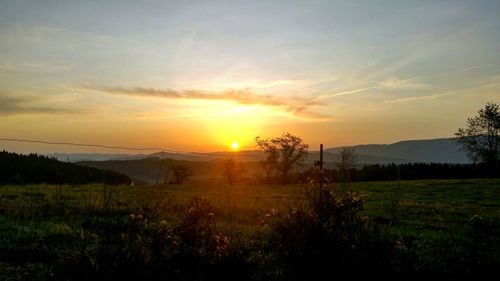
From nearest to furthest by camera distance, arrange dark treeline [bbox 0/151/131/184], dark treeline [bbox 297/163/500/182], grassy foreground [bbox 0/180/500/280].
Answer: grassy foreground [bbox 0/180/500/280] < dark treeline [bbox 0/151/131/184] < dark treeline [bbox 297/163/500/182]

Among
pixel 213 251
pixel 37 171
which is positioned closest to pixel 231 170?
pixel 37 171

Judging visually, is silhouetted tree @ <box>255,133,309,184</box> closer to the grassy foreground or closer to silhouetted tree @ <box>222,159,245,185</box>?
silhouetted tree @ <box>222,159,245,185</box>

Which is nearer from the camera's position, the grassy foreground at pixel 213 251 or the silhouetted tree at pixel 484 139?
the grassy foreground at pixel 213 251

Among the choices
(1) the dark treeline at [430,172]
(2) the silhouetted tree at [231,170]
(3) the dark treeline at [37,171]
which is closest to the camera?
(3) the dark treeline at [37,171]

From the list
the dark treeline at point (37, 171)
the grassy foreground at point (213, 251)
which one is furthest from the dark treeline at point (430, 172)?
the grassy foreground at point (213, 251)

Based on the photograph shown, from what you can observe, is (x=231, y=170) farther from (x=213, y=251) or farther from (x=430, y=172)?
(x=213, y=251)

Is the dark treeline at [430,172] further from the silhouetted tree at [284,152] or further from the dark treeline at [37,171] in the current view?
the dark treeline at [37,171]

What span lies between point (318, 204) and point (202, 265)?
8.00 ft

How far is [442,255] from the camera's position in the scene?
934 cm

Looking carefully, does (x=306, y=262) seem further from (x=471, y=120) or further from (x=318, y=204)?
(x=471, y=120)

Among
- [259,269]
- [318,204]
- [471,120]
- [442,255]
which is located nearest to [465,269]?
[442,255]

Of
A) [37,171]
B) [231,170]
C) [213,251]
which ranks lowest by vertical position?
[213,251]

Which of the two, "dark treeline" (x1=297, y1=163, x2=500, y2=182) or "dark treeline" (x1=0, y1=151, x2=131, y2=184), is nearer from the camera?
"dark treeline" (x1=0, y1=151, x2=131, y2=184)

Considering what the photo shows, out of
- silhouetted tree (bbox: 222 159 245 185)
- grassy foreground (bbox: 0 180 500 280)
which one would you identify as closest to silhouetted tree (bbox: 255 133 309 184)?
silhouetted tree (bbox: 222 159 245 185)
